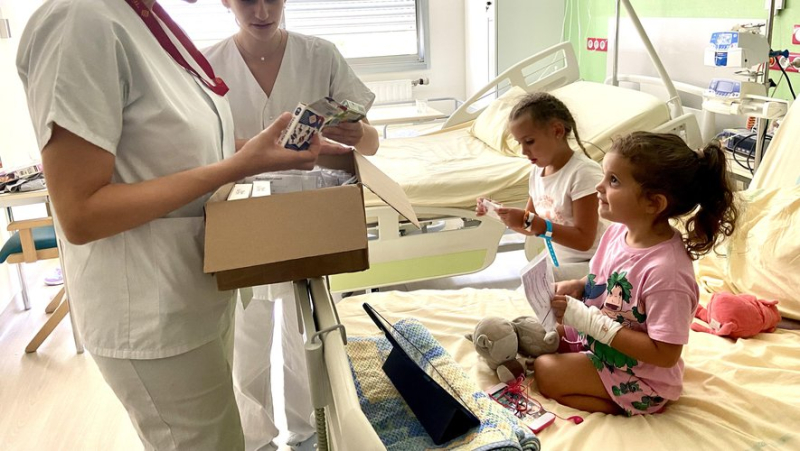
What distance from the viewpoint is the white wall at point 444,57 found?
567cm

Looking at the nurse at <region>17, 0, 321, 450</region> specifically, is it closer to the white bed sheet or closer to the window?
the white bed sheet

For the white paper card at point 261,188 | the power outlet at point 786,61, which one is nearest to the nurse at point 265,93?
the white paper card at point 261,188

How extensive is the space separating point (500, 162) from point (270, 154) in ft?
7.33

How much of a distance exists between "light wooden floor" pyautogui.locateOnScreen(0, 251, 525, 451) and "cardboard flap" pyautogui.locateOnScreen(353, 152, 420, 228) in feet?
4.35

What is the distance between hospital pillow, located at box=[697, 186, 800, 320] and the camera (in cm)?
181

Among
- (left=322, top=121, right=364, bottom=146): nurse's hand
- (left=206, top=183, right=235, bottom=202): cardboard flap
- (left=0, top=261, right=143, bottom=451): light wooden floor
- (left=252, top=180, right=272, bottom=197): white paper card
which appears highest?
(left=322, top=121, right=364, bottom=146): nurse's hand

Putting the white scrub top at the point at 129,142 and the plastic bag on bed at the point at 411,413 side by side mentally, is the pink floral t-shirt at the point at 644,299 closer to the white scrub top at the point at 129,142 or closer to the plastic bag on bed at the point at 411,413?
the plastic bag on bed at the point at 411,413

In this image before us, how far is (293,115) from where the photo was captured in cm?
110

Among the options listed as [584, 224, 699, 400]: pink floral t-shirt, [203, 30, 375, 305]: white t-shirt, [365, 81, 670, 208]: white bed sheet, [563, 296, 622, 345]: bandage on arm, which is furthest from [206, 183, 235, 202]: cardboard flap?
[365, 81, 670, 208]: white bed sheet

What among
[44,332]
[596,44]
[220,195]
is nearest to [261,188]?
[220,195]

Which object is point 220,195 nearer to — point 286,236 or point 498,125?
point 286,236

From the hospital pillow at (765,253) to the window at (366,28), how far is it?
4131 millimetres

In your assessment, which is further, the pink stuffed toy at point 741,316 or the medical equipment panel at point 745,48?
the medical equipment panel at point 745,48

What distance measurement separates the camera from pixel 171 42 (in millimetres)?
1170
